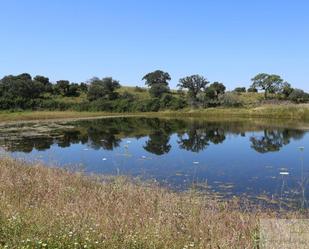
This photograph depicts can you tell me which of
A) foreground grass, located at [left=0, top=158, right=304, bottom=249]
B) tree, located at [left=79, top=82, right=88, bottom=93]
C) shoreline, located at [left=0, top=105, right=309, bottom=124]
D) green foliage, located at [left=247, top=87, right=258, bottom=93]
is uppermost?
tree, located at [left=79, top=82, right=88, bottom=93]

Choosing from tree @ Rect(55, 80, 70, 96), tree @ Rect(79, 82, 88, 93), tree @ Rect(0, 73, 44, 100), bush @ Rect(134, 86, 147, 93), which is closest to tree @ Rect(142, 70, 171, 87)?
bush @ Rect(134, 86, 147, 93)

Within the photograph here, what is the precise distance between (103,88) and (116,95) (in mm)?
3406

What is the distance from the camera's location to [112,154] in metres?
22.8

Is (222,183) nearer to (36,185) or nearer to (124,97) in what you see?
(36,185)

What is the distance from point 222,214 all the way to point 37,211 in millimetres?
3414

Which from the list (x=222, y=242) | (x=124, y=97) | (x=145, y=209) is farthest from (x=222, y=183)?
(x=124, y=97)

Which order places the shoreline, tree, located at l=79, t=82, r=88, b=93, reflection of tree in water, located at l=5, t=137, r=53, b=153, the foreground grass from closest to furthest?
the foreground grass, reflection of tree in water, located at l=5, t=137, r=53, b=153, the shoreline, tree, located at l=79, t=82, r=88, b=93

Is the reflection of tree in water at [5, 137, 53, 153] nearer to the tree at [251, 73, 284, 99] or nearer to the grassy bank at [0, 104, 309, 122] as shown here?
the grassy bank at [0, 104, 309, 122]

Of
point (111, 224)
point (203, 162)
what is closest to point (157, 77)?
point (203, 162)

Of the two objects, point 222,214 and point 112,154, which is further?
point 112,154

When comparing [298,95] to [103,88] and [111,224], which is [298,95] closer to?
[103,88]

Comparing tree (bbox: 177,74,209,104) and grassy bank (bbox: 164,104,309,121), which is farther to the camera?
tree (bbox: 177,74,209,104)

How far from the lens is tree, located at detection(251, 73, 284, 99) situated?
97.8m

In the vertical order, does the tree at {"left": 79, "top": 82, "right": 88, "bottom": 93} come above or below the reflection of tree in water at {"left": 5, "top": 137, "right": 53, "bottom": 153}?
above
